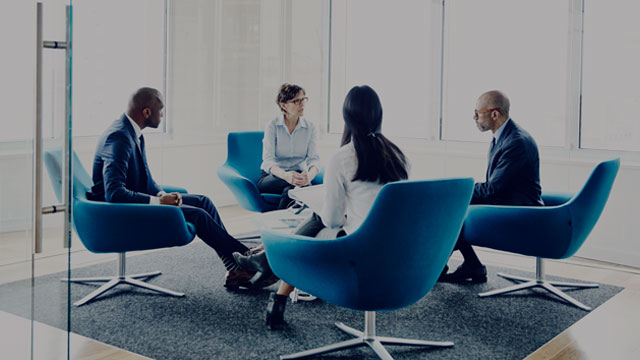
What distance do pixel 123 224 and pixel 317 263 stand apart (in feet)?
4.90

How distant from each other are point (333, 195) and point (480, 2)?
383 cm

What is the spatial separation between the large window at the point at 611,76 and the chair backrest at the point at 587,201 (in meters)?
1.51

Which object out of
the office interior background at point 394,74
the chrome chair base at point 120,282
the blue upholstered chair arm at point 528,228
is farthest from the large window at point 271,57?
the blue upholstered chair arm at point 528,228

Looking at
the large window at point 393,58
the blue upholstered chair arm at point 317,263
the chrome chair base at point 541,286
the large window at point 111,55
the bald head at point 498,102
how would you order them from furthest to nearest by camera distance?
the large window at point 393,58 → the large window at point 111,55 → the bald head at point 498,102 → the chrome chair base at point 541,286 → the blue upholstered chair arm at point 317,263

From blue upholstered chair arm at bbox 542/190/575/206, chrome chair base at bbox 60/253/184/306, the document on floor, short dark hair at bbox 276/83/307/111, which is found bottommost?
chrome chair base at bbox 60/253/184/306

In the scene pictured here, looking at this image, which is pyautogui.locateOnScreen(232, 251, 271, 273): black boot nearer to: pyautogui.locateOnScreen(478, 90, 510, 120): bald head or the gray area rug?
the gray area rug

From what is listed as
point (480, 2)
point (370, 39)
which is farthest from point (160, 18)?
point (480, 2)

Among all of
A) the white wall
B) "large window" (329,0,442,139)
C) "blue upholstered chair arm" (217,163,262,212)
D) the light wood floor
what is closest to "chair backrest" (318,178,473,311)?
the light wood floor

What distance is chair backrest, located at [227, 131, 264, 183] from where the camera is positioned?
6.00 metres

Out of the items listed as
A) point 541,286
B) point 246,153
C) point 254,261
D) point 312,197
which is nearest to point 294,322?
point 254,261

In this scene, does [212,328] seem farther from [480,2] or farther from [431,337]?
[480,2]

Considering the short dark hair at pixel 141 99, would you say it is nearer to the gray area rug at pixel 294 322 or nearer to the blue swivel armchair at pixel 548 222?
the gray area rug at pixel 294 322

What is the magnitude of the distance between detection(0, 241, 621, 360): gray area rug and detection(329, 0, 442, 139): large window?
2.67 m

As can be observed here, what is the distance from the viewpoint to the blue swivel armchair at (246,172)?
556 centimetres
